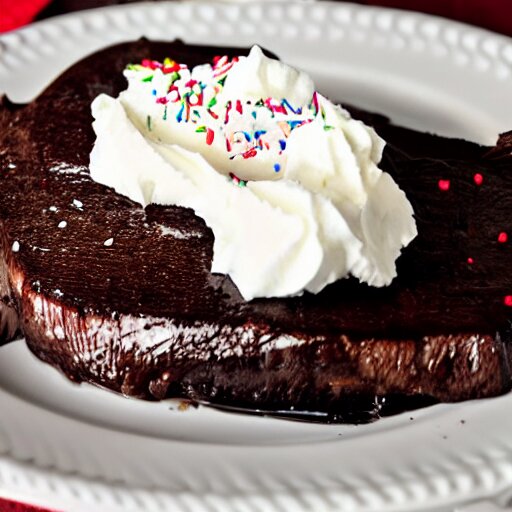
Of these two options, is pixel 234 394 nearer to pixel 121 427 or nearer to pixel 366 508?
pixel 121 427

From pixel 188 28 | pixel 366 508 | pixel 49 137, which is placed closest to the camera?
pixel 366 508

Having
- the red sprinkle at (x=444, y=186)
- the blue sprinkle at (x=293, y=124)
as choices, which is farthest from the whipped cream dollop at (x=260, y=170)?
the red sprinkle at (x=444, y=186)

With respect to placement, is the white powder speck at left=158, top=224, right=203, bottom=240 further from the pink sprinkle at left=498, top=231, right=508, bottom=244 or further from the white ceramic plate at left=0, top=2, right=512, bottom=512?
the pink sprinkle at left=498, top=231, right=508, bottom=244

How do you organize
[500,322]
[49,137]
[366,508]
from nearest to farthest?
[366,508]
[500,322]
[49,137]

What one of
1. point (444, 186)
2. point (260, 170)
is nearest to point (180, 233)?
point (260, 170)

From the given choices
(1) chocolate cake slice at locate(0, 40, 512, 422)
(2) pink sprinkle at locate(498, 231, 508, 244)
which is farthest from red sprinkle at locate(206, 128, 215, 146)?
(2) pink sprinkle at locate(498, 231, 508, 244)

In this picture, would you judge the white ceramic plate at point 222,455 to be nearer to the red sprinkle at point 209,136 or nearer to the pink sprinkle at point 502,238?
the pink sprinkle at point 502,238

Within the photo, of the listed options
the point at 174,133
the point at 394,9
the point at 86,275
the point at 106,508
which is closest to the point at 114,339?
the point at 86,275
